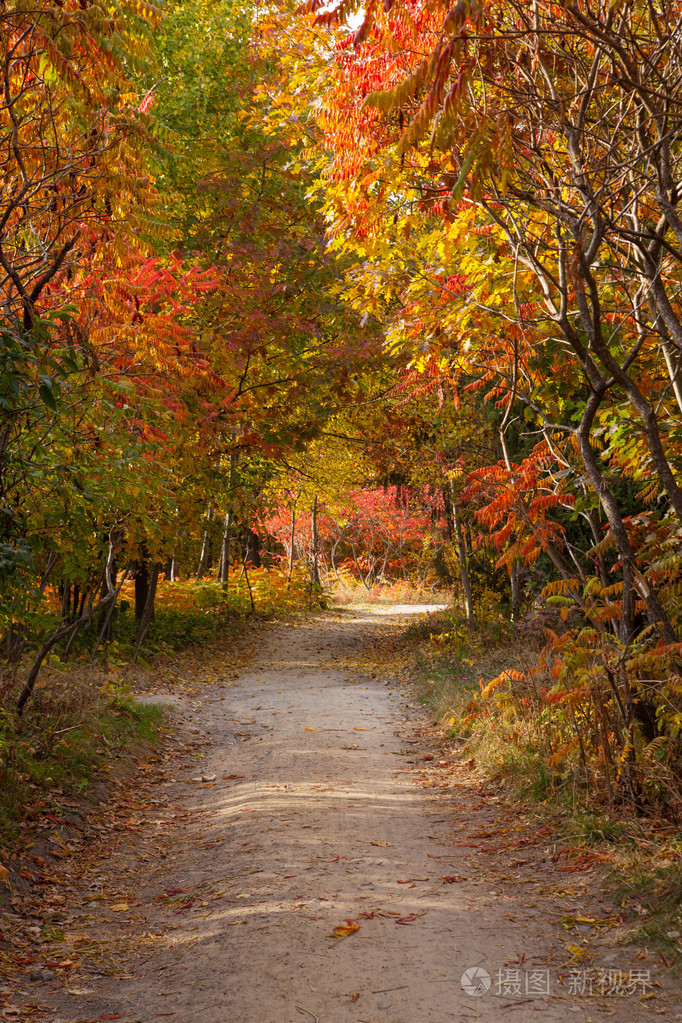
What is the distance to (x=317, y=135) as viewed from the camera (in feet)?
28.6

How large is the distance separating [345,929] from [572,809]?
2.13 metres

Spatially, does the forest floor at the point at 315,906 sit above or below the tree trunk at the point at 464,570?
below

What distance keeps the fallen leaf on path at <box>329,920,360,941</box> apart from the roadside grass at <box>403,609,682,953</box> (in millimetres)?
1346

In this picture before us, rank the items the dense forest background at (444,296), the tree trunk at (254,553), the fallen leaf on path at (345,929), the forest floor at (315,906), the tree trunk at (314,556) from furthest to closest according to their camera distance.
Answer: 1. the tree trunk at (254,553)
2. the tree trunk at (314,556)
3. the dense forest background at (444,296)
4. the fallen leaf on path at (345,929)
5. the forest floor at (315,906)

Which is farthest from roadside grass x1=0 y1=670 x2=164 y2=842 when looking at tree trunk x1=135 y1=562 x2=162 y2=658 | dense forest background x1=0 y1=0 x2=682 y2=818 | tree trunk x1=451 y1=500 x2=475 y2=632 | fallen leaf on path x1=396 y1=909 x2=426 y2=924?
tree trunk x1=451 y1=500 x2=475 y2=632

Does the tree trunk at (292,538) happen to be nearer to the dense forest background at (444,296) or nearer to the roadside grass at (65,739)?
the dense forest background at (444,296)

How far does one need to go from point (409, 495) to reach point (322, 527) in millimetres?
4686

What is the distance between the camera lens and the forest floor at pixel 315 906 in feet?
11.0

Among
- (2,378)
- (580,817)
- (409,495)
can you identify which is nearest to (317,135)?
(2,378)

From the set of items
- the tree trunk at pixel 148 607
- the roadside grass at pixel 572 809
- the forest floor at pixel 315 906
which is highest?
the tree trunk at pixel 148 607

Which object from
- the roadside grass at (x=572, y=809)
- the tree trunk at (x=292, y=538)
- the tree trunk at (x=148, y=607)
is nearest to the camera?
the roadside grass at (x=572, y=809)

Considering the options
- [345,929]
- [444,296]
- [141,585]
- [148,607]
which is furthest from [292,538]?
[345,929]

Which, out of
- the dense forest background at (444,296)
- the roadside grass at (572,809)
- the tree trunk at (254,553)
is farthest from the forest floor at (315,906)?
the tree trunk at (254,553)

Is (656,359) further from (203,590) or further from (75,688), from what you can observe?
(203,590)
